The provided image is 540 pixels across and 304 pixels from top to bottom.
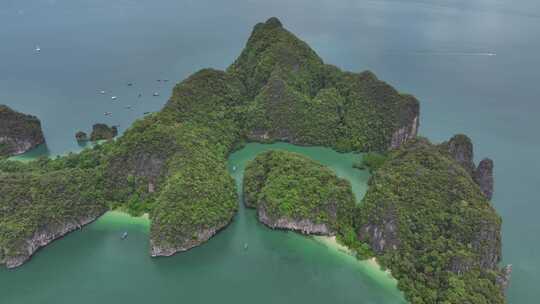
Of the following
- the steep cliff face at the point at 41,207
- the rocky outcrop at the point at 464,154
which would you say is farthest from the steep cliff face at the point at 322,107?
the steep cliff face at the point at 41,207

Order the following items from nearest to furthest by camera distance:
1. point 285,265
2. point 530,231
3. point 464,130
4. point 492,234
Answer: point 492,234, point 285,265, point 530,231, point 464,130

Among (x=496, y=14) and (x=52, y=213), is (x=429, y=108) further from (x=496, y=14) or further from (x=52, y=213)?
(x=496, y=14)

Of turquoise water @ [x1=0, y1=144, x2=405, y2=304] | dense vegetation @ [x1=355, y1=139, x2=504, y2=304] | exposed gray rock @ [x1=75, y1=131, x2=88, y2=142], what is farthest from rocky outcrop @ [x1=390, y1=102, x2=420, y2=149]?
exposed gray rock @ [x1=75, y1=131, x2=88, y2=142]

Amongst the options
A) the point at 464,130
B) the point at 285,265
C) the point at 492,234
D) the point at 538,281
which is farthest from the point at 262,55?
the point at 538,281

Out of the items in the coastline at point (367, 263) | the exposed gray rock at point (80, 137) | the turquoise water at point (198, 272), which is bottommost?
the turquoise water at point (198, 272)

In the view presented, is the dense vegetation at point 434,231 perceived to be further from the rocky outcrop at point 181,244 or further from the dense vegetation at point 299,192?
the rocky outcrop at point 181,244

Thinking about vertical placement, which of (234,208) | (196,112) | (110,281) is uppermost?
(196,112)

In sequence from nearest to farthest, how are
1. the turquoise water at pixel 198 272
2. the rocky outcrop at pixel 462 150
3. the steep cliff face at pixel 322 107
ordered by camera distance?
the turquoise water at pixel 198 272 < the rocky outcrop at pixel 462 150 < the steep cliff face at pixel 322 107
